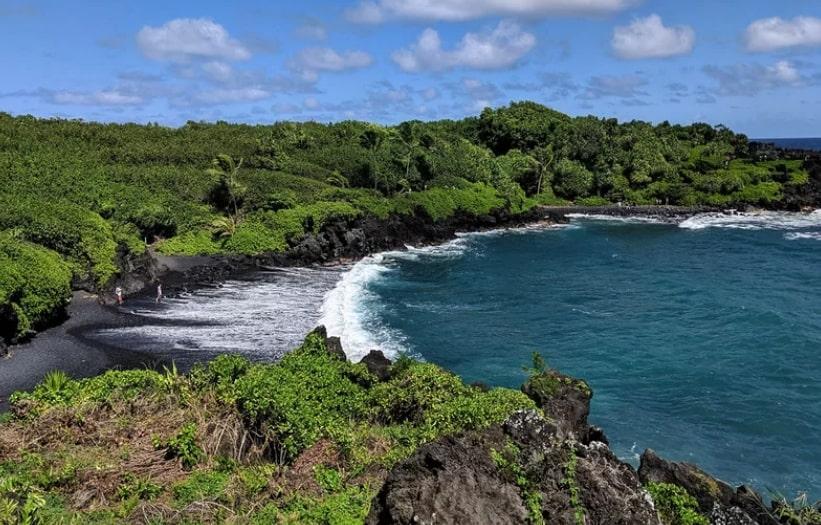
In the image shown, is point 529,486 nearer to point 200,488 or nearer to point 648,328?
point 200,488

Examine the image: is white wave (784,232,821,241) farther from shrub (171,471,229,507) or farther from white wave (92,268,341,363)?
shrub (171,471,229,507)

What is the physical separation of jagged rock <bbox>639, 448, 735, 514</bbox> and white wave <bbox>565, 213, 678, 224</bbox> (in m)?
71.8

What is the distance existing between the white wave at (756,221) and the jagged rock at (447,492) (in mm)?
73358

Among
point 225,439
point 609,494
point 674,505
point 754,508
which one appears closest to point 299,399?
point 225,439

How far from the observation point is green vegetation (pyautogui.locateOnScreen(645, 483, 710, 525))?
13.5 meters

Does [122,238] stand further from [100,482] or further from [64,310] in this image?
[100,482]

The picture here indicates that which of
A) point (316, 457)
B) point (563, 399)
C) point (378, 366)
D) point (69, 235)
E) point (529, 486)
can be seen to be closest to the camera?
point (529, 486)

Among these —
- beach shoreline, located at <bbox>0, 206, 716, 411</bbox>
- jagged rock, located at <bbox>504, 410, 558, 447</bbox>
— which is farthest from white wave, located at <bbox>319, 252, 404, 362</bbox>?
jagged rock, located at <bbox>504, 410, 558, 447</bbox>

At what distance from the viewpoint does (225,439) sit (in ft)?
55.4

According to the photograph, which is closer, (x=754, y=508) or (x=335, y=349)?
(x=754, y=508)

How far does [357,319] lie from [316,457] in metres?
22.9

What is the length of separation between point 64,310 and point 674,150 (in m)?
94.8

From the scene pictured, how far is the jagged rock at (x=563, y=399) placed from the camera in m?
18.6

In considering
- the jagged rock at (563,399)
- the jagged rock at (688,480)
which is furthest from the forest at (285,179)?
the jagged rock at (688,480)
